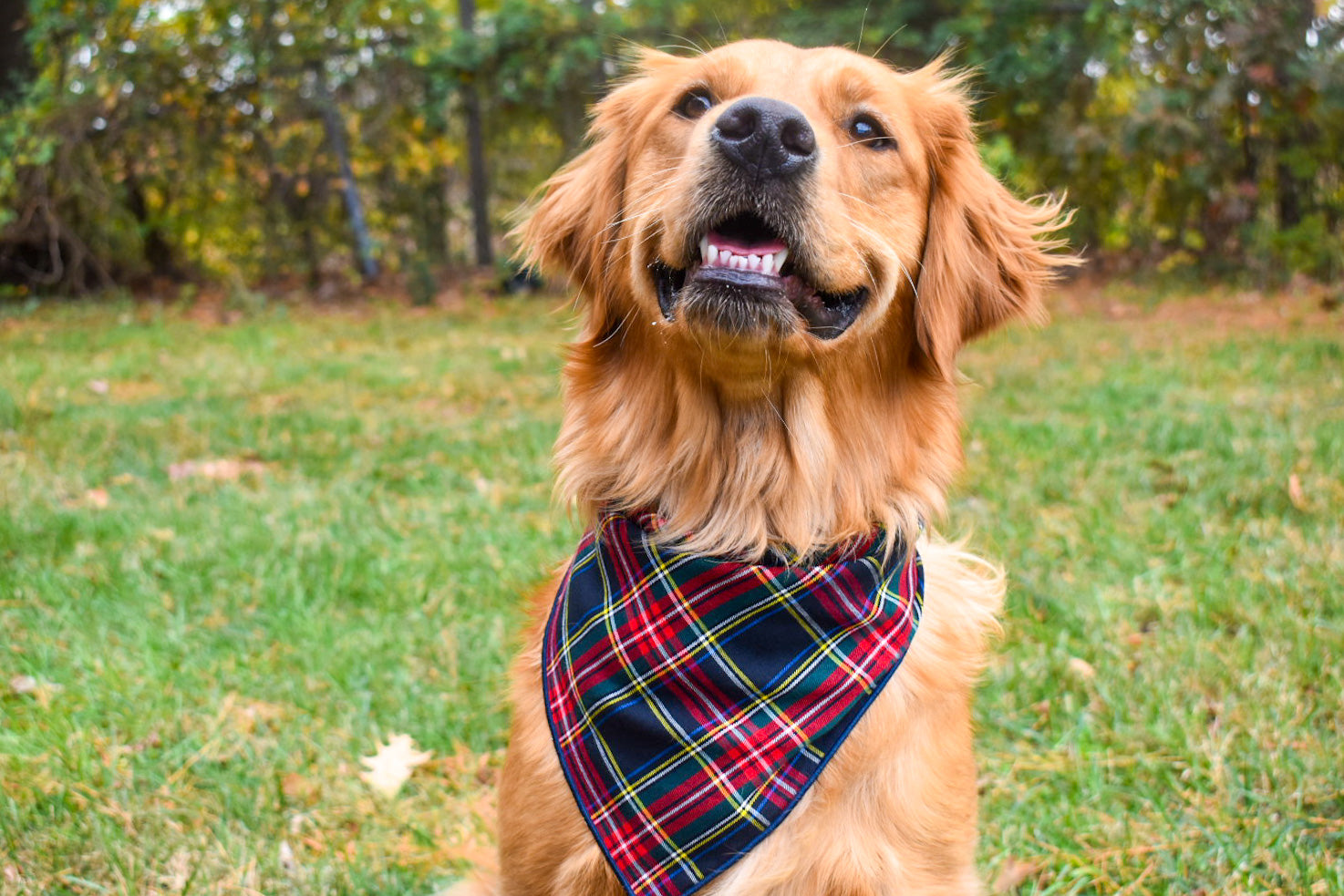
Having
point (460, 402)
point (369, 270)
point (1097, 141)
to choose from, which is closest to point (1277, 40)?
point (1097, 141)

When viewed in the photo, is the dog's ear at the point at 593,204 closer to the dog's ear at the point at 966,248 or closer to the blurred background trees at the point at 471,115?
the dog's ear at the point at 966,248

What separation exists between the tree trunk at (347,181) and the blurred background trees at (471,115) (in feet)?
0.10

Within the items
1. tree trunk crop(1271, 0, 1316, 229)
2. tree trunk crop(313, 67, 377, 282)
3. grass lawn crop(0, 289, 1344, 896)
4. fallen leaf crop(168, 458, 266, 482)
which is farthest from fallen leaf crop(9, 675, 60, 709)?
tree trunk crop(1271, 0, 1316, 229)

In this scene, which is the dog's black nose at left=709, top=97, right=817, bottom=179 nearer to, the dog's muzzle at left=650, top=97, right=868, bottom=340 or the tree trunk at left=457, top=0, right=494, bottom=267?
the dog's muzzle at left=650, top=97, right=868, bottom=340

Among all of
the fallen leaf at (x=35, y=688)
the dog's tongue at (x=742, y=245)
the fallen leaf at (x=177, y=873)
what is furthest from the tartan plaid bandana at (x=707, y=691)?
the fallen leaf at (x=35, y=688)

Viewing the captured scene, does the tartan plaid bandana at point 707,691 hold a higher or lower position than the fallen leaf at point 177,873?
higher

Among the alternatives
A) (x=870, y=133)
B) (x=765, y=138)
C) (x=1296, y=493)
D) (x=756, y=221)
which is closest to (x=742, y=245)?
(x=756, y=221)

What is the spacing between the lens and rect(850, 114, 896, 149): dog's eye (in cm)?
220

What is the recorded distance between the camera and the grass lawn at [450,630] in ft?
8.29

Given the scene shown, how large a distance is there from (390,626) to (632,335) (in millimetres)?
1745

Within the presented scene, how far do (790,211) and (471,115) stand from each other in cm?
1141

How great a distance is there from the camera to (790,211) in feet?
6.28

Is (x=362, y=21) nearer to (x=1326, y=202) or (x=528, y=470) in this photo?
(x=528, y=470)

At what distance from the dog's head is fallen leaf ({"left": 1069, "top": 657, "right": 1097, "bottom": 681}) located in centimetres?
124
